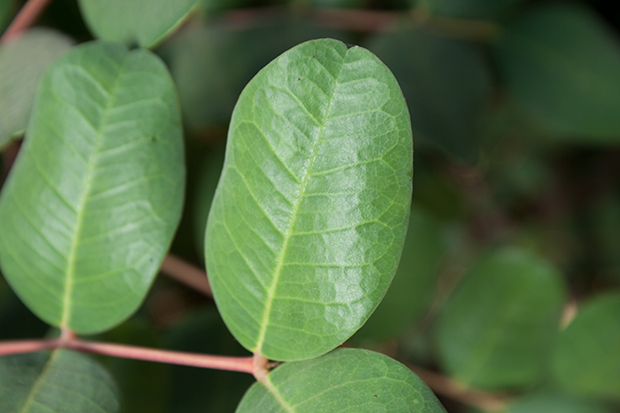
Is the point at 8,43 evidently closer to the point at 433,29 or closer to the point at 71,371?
the point at 71,371

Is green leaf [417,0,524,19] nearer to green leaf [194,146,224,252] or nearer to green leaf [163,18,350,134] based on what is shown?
green leaf [163,18,350,134]

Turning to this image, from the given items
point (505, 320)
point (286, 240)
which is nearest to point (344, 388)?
point (286, 240)

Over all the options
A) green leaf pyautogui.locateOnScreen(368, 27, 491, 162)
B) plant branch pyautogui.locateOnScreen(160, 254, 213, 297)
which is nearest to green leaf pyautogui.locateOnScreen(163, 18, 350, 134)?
green leaf pyautogui.locateOnScreen(368, 27, 491, 162)

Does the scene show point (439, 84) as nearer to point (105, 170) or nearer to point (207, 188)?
point (207, 188)

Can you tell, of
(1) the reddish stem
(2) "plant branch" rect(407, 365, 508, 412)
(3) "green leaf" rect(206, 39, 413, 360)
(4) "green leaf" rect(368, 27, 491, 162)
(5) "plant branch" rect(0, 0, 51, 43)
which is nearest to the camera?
(3) "green leaf" rect(206, 39, 413, 360)

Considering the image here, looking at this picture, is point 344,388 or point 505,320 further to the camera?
point 505,320
